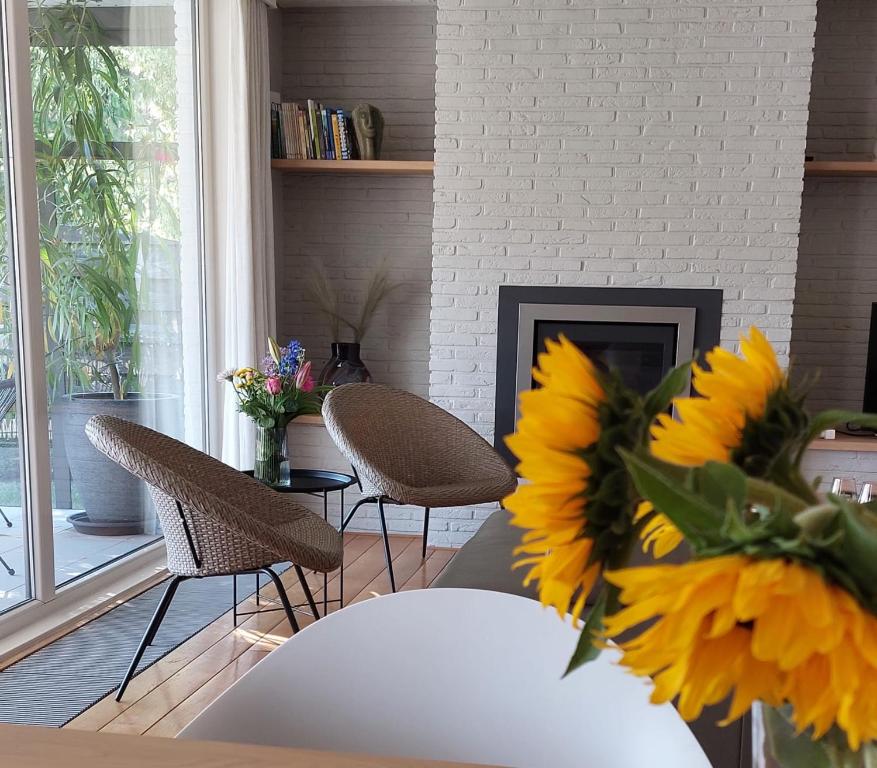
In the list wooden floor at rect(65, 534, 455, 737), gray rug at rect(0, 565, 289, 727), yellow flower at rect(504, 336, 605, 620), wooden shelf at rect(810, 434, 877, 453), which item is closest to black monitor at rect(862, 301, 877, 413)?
wooden shelf at rect(810, 434, 877, 453)

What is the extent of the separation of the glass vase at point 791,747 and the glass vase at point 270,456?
2.97m

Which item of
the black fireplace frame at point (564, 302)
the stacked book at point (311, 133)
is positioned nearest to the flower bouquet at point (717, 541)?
the black fireplace frame at point (564, 302)

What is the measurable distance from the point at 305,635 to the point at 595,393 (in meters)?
0.83

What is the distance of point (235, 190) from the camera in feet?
14.9

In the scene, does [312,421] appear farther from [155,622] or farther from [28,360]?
[155,622]

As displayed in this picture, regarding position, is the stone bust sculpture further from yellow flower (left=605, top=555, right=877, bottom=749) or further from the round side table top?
yellow flower (left=605, top=555, right=877, bottom=749)

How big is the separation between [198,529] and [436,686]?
1.63 m

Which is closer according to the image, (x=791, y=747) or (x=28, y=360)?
(x=791, y=747)

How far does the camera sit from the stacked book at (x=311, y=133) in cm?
488

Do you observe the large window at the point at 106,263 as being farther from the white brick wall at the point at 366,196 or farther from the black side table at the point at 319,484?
the white brick wall at the point at 366,196

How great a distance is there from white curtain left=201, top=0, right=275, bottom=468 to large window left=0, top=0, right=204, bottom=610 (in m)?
0.10

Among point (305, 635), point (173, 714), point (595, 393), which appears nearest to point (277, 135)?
point (173, 714)

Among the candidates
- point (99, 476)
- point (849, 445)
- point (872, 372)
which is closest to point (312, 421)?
point (99, 476)

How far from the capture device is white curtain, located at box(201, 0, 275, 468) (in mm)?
4492
